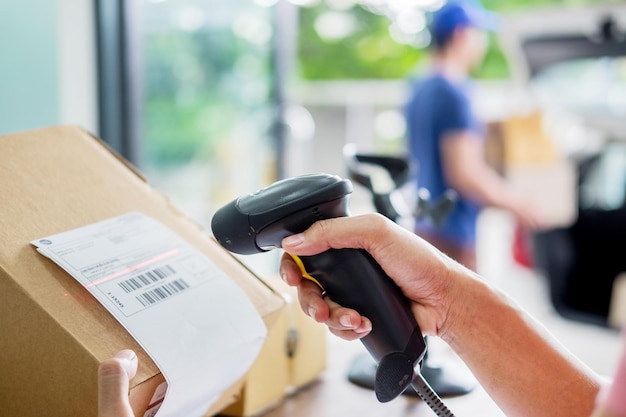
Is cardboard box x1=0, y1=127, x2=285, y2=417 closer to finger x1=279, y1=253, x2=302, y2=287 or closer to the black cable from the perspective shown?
finger x1=279, y1=253, x2=302, y2=287

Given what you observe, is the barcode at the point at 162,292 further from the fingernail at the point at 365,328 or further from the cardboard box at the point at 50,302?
the fingernail at the point at 365,328

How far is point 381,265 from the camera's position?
840 mm

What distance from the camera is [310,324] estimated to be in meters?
1.09

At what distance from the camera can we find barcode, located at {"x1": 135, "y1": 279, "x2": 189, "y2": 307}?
75 centimetres

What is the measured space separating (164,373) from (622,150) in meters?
2.71

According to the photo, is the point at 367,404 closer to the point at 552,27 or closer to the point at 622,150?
the point at 552,27

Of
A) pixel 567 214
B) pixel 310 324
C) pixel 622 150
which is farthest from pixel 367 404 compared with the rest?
pixel 622 150

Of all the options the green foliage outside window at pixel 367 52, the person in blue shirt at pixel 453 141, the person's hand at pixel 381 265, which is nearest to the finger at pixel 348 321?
the person's hand at pixel 381 265

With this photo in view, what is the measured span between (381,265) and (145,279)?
0.26m

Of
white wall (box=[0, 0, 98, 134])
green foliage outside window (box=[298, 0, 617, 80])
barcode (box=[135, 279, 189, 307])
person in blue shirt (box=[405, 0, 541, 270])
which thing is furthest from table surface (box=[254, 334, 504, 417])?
green foliage outside window (box=[298, 0, 617, 80])

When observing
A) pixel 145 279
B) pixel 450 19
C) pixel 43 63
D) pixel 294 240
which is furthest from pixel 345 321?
pixel 450 19

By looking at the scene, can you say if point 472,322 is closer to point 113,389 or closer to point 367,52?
point 113,389

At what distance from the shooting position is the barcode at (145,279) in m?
0.75

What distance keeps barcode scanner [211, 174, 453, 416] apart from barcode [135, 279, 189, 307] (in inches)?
2.6
